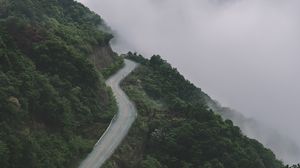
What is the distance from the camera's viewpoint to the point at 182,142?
6162 cm

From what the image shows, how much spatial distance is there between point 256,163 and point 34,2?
162 ft

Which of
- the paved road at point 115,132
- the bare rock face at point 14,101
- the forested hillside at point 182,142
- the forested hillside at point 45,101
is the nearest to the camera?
the forested hillside at point 45,101

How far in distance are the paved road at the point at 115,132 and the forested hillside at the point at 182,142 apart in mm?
757

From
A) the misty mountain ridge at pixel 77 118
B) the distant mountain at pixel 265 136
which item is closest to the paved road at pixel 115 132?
the misty mountain ridge at pixel 77 118

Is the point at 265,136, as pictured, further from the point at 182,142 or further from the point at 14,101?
the point at 14,101

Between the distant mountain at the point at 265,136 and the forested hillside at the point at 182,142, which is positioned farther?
the distant mountain at the point at 265,136

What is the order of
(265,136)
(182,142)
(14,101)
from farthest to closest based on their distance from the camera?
(265,136) < (182,142) < (14,101)

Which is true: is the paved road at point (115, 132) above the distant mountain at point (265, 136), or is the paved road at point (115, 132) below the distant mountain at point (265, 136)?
below

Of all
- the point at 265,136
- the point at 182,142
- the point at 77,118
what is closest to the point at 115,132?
the point at 77,118

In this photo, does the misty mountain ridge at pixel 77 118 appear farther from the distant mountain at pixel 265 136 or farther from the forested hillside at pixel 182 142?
the distant mountain at pixel 265 136

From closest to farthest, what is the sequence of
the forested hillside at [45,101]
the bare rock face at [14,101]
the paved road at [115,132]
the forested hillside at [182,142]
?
the forested hillside at [45,101], the bare rock face at [14,101], the paved road at [115,132], the forested hillside at [182,142]

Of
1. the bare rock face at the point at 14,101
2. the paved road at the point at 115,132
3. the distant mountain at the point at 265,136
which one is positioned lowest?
the bare rock face at the point at 14,101

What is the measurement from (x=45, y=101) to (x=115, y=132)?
991 centimetres

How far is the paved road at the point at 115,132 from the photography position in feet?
171
